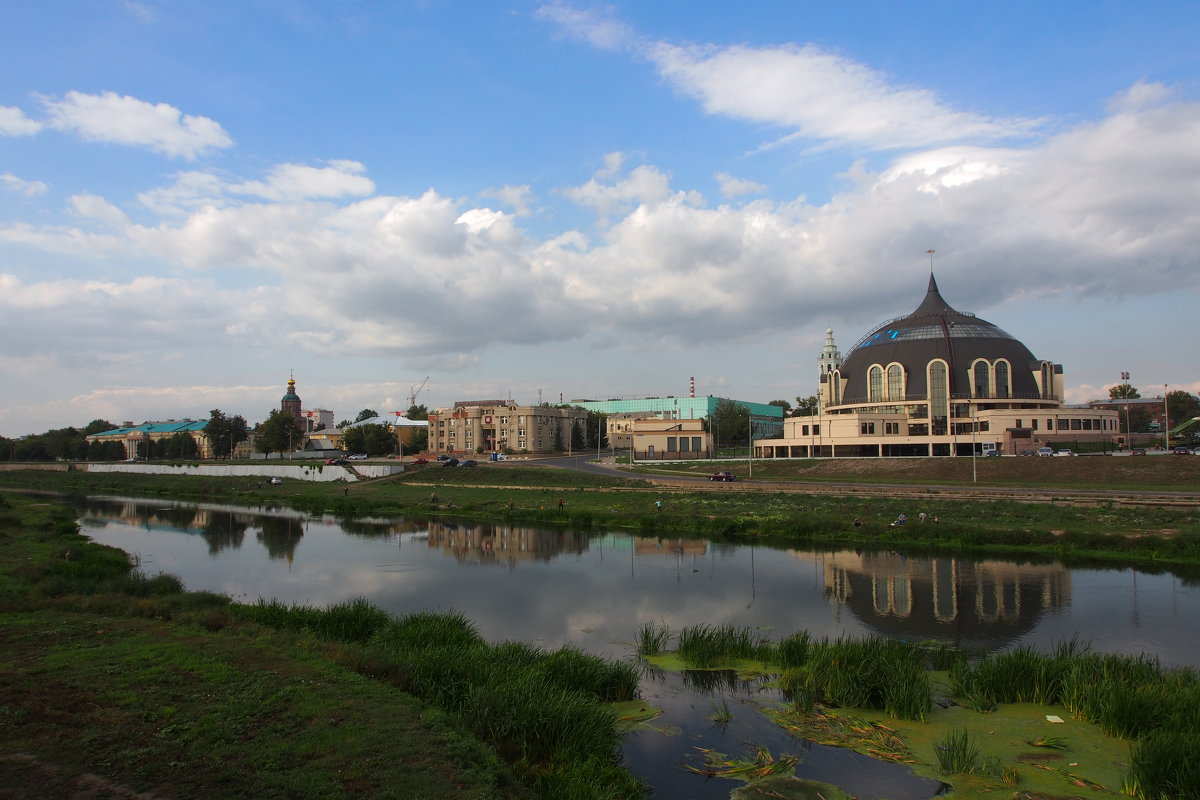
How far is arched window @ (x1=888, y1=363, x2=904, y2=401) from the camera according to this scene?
92.1 m

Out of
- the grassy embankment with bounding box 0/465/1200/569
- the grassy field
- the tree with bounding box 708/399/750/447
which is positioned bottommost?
the grassy embankment with bounding box 0/465/1200/569

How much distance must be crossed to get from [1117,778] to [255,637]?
1584cm

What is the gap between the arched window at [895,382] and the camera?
302 ft

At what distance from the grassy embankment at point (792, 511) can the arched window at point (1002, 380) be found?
2906 cm

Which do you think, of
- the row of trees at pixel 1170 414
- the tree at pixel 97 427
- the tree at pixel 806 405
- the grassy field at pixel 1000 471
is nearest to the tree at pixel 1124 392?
the row of trees at pixel 1170 414

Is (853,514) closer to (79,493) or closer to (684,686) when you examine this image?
(684,686)

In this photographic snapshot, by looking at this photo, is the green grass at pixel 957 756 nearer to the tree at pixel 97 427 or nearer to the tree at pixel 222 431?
the tree at pixel 222 431

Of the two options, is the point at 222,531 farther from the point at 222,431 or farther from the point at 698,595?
the point at 222,431

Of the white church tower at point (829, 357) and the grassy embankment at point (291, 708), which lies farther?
the white church tower at point (829, 357)

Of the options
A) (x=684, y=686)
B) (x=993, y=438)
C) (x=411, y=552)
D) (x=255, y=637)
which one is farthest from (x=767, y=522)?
(x=993, y=438)

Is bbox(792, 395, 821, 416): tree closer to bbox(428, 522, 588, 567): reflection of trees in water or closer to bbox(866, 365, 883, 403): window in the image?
bbox(866, 365, 883, 403): window

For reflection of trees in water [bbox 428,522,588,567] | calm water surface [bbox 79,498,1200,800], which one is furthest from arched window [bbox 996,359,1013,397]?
reflection of trees in water [bbox 428,522,588,567]

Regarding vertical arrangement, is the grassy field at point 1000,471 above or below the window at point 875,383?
below

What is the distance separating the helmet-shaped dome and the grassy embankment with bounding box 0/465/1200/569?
25.1 m
